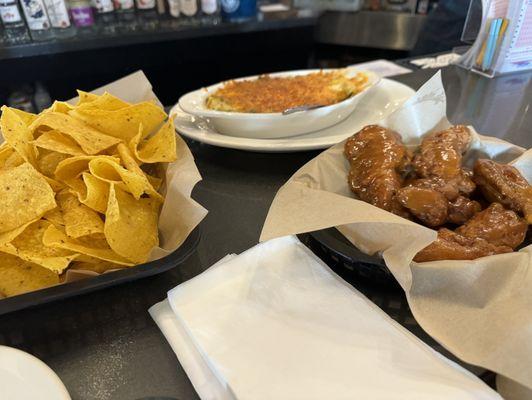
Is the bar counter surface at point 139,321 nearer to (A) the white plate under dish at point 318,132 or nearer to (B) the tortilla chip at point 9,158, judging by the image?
(A) the white plate under dish at point 318,132

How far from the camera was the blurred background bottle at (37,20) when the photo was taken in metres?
2.29

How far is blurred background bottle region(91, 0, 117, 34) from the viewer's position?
254cm

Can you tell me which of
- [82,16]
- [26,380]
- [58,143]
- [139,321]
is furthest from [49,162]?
[82,16]

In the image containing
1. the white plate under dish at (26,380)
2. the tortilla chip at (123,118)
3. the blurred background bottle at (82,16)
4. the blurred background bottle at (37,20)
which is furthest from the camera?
the blurred background bottle at (82,16)

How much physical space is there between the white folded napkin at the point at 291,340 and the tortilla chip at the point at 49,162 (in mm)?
420

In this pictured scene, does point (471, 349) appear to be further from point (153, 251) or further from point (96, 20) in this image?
point (96, 20)

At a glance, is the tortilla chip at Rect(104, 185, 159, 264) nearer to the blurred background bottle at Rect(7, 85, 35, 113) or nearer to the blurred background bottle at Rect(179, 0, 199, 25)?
the blurred background bottle at Rect(7, 85, 35, 113)

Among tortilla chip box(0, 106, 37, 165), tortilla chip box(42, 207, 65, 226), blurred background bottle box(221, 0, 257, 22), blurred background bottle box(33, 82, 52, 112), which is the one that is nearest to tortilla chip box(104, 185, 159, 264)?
tortilla chip box(42, 207, 65, 226)

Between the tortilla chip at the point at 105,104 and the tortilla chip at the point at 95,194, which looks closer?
the tortilla chip at the point at 95,194

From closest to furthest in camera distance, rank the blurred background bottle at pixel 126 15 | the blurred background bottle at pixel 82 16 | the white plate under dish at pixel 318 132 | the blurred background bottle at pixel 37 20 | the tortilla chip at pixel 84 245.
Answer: the tortilla chip at pixel 84 245
the white plate under dish at pixel 318 132
the blurred background bottle at pixel 37 20
the blurred background bottle at pixel 82 16
the blurred background bottle at pixel 126 15

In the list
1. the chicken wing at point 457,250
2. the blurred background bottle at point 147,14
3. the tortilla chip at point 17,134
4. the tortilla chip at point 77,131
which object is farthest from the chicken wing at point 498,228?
the blurred background bottle at point 147,14

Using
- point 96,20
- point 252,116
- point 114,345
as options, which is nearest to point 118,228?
point 114,345

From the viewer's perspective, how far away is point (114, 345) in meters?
0.69

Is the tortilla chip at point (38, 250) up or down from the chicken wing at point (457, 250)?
→ down
